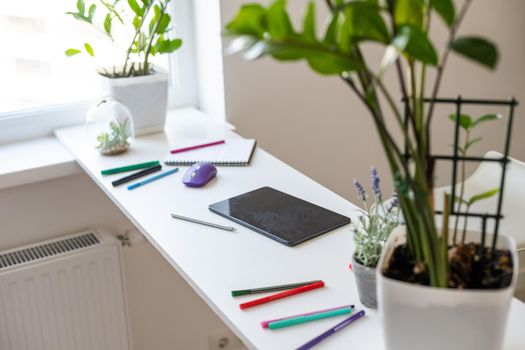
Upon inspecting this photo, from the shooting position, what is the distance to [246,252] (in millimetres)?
1276

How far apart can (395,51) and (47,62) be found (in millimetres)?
1501

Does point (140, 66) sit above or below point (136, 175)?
above

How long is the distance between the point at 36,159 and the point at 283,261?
34.4 inches

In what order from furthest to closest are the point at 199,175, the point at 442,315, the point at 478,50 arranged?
1. the point at 199,175
2. the point at 442,315
3. the point at 478,50

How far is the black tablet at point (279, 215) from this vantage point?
1331mm

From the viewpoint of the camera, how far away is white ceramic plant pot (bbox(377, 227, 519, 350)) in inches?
33.7

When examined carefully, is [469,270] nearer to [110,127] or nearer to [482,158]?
[482,158]

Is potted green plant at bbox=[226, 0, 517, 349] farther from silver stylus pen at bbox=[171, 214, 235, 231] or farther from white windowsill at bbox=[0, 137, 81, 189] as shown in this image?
white windowsill at bbox=[0, 137, 81, 189]

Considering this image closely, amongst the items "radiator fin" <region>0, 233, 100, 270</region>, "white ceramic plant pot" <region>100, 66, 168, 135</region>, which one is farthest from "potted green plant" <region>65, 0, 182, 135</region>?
"radiator fin" <region>0, 233, 100, 270</region>

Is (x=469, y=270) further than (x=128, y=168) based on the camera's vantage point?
No

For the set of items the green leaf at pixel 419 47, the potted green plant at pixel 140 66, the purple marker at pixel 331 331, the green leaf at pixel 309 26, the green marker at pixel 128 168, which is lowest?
the purple marker at pixel 331 331

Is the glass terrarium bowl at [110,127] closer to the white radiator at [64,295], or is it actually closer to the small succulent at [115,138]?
the small succulent at [115,138]

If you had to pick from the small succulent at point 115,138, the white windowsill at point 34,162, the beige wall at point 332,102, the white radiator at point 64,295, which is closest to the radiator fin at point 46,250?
the white radiator at point 64,295

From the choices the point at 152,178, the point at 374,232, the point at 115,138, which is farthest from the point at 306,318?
the point at 115,138
